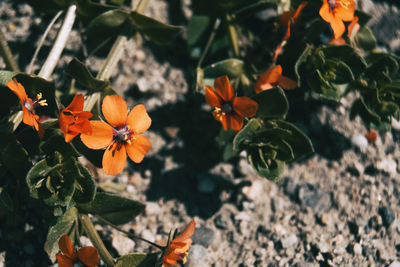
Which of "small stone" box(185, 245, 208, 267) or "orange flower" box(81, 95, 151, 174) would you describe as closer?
"orange flower" box(81, 95, 151, 174)

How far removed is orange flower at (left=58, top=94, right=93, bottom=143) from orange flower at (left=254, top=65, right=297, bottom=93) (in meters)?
1.39

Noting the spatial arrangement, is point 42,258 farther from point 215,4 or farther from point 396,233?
point 396,233

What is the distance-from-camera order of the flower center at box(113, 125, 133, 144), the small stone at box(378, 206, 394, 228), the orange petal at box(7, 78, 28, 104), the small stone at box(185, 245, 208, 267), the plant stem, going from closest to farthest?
the orange petal at box(7, 78, 28, 104), the flower center at box(113, 125, 133, 144), the plant stem, the small stone at box(185, 245, 208, 267), the small stone at box(378, 206, 394, 228)

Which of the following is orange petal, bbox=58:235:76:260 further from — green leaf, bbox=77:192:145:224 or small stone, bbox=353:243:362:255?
small stone, bbox=353:243:362:255

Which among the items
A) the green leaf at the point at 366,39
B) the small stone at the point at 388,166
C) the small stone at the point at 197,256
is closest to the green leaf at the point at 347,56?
the green leaf at the point at 366,39

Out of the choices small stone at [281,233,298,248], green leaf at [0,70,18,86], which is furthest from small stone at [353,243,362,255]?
green leaf at [0,70,18,86]

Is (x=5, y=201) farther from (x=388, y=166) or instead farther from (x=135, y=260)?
(x=388, y=166)

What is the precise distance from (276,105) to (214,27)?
1.06 meters

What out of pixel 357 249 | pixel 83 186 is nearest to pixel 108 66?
pixel 83 186

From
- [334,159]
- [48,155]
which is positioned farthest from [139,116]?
[334,159]

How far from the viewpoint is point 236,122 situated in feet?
10.0

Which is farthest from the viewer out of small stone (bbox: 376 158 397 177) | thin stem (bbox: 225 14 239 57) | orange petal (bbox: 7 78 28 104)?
small stone (bbox: 376 158 397 177)

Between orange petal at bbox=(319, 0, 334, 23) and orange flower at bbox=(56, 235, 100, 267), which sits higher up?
orange petal at bbox=(319, 0, 334, 23)

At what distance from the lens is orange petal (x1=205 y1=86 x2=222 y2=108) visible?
3.03 metres
